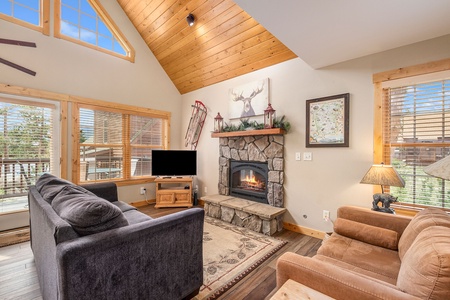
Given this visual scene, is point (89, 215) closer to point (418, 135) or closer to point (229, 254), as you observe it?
point (229, 254)

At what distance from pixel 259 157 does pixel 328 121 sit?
1213 millimetres

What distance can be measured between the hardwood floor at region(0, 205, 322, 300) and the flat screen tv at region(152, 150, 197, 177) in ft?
7.31

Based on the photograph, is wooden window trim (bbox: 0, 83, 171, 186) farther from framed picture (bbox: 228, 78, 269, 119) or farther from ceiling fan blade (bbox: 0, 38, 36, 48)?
framed picture (bbox: 228, 78, 269, 119)

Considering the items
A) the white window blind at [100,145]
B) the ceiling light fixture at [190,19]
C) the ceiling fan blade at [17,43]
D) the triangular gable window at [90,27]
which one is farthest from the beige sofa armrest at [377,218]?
the ceiling fan blade at [17,43]

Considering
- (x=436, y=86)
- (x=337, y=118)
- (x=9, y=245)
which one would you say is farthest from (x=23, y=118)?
(x=436, y=86)

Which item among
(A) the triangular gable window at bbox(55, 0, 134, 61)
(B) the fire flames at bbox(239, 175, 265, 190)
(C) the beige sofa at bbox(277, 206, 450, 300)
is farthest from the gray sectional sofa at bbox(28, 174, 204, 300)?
(A) the triangular gable window at bbox(55, 0, 134, 61)

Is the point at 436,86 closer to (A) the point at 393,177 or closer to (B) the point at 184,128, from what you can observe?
(A) the point at 393,177

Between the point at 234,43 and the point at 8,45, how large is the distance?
341cm

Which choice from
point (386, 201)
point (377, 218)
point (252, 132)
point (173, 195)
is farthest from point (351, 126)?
point (173, 195)

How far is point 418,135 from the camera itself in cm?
228

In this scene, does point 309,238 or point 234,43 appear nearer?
point 309,238

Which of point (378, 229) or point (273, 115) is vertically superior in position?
point (273, 115)

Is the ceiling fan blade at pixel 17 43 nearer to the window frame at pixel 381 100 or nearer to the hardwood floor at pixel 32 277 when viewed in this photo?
the hardwood floor at pixel 32 277

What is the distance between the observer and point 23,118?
325 centimetres
